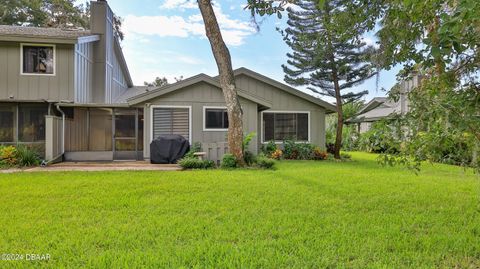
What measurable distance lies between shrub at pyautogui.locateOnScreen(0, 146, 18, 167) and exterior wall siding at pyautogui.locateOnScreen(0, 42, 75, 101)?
256 cm

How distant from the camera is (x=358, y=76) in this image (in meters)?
14.7

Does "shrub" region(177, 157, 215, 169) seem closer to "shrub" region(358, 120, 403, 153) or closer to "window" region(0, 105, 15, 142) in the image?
"shrub" region(358, 120, 403, 153)

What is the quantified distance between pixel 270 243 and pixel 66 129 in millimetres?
11727

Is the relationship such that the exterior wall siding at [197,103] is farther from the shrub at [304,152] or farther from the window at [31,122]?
the window at [31,122]

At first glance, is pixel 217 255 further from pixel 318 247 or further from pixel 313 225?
pixel 313 225

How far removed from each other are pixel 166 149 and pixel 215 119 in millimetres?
2534

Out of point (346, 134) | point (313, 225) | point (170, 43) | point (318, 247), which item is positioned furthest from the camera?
point (346, 134)

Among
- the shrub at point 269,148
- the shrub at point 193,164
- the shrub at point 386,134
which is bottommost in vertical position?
the shrub at point 193,164

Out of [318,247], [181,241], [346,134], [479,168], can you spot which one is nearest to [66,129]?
[181,241]

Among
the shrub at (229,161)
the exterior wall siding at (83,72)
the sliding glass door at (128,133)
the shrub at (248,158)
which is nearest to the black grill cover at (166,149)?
the sliding glass door at (128,133)

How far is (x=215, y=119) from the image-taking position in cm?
1287

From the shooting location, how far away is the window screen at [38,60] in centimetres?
1205

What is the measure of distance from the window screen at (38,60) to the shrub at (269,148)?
908cm

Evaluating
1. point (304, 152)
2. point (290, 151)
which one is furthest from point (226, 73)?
point (304, 152)
